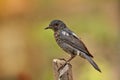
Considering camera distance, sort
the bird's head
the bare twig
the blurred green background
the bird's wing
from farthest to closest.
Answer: the blurred green background → the bird's head → the bird's wing → the bare twig

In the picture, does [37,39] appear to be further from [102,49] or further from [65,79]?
[65,79]

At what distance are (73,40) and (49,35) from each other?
109 inches

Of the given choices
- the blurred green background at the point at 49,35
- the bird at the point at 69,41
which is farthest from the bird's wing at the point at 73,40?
the blurred green background at the point at 49,35

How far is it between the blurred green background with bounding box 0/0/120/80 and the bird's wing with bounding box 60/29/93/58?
2465mm

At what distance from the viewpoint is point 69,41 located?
763 cm

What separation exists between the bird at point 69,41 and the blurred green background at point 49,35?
242 cm

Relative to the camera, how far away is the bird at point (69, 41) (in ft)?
24.7

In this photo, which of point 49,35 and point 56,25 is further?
point 49,35

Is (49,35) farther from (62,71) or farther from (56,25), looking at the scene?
(62,71)

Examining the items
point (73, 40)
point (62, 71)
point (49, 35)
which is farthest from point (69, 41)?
point (49, 35)

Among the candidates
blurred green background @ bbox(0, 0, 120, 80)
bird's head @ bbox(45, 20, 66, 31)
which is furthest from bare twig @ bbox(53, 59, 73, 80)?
blurred green background @ bbox(0, 0, 120, 80)

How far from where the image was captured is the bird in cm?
753

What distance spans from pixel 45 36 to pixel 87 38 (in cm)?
46

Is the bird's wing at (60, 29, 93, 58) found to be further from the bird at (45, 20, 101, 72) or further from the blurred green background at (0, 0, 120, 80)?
the blurred green background at (0, 0, 120, 80)
